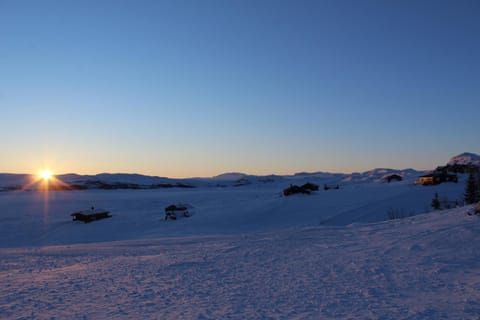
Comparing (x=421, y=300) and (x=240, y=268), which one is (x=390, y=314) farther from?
(x=240, y=268)

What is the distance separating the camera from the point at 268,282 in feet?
26.5

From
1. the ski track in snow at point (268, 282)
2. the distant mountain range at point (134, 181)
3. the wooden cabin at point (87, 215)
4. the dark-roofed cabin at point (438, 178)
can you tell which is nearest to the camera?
the ski track in snow at point (268, 282)

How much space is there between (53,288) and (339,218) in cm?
2647

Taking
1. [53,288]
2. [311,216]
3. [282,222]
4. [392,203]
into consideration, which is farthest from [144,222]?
[53,288]

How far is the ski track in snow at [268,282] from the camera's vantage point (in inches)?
244

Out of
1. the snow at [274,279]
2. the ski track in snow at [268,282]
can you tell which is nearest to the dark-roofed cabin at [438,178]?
the snow at [274,279]

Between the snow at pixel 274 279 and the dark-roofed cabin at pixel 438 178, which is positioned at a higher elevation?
the dark-roofed cabin at pixel 438 178

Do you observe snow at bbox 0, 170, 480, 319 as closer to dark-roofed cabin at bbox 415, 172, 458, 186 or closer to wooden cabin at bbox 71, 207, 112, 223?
wooden cabin at bbox 71, 207, 112, 223

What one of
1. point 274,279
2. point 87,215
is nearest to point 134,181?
point 87,215

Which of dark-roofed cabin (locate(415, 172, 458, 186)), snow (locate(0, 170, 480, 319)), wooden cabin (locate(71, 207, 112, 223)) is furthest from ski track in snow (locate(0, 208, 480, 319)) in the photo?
dark-roofed cabin (locate(415, 172, 458, 186))

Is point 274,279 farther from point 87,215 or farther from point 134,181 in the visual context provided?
point 134,181

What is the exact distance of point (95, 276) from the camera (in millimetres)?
9328

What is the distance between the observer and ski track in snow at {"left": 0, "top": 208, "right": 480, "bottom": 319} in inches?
244

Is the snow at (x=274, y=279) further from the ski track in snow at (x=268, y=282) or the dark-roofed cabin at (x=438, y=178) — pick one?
the dark-roofed cabin at (x=438, y=178)
